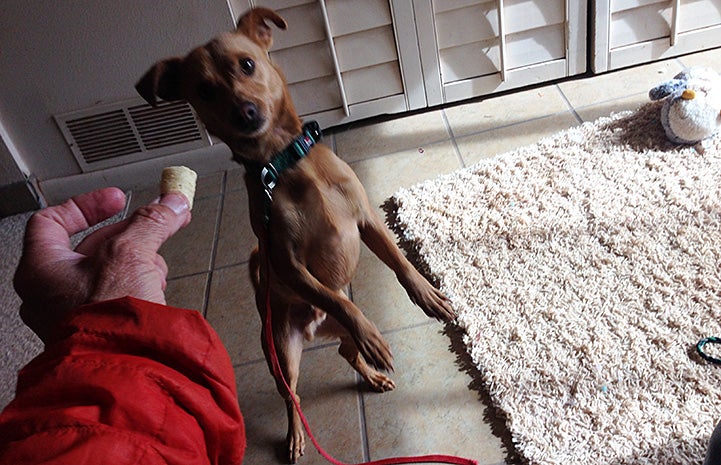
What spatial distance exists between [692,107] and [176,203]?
5.52 feet

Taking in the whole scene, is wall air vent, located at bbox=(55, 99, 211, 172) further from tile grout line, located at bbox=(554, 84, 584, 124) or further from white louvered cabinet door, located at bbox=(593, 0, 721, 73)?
white louvered cabinet door, located at bbox=(593, 0, 721, 73)

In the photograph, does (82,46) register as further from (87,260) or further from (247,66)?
(87,260)

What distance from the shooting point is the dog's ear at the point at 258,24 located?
54.6 inches

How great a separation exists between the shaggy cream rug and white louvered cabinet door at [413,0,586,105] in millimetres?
477

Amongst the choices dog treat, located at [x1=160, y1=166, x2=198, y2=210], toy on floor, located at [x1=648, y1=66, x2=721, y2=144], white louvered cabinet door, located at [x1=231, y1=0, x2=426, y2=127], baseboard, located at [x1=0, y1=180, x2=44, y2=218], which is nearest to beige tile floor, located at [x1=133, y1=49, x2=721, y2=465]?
white louvered cabinet door, located at [x1=231, y1=0, x2=426, y2=127]

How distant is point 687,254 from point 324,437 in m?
1.12

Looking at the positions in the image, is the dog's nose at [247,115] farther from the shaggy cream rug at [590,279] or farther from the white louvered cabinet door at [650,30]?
the white louvered cabinet door at [650,30]

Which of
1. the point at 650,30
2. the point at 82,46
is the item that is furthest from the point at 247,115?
the point at 650,30

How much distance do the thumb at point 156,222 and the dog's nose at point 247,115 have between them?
0.65ft

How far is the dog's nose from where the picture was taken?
47.4 inches

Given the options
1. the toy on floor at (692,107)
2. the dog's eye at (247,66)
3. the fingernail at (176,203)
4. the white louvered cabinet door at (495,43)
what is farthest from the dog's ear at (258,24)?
the toy on floor at (692,107)

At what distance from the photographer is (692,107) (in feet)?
6.45

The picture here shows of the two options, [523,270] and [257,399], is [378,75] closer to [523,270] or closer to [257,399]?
[523,270]

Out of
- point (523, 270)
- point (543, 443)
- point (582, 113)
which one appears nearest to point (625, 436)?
point (543, 443)
